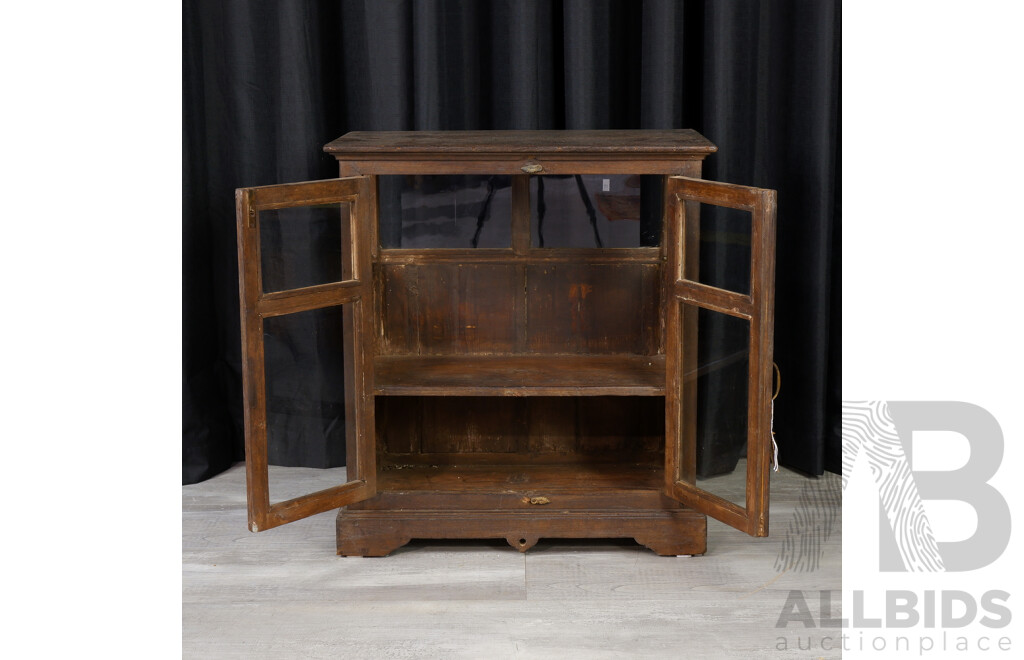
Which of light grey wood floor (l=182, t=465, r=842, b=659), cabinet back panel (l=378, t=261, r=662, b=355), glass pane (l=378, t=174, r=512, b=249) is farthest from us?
cabinet back panel (l=378, t=261, r=662, b=355)

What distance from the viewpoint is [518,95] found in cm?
338

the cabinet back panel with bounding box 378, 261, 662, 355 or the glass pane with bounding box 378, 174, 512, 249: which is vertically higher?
the glass pane with bounding box 378, 174, 512, 249

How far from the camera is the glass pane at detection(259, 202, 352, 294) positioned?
2.71 m

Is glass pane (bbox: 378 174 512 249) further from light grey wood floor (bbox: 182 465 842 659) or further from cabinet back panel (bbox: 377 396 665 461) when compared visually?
light grey wood floor (bbox: 182 465 842 659)

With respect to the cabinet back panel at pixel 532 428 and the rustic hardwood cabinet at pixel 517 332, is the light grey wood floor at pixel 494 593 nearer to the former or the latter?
the rustic hardwood cabinet at pixel 517 332

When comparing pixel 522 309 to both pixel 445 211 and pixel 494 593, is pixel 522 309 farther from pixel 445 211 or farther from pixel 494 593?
pixel 494 593

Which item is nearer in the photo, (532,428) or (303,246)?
(303,246)

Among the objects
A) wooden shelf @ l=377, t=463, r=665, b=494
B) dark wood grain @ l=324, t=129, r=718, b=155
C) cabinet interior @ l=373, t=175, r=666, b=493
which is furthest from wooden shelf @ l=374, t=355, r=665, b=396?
dark wood grain @ l=324, t=129, r=718, b=155

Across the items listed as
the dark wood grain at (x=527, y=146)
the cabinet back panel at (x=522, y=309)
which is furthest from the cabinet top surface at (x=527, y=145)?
the cabinet back panel at (x=522, y=309)

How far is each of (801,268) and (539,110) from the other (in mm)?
921

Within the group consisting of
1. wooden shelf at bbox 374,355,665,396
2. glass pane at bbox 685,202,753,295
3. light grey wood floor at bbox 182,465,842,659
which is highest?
glass pane at bbox 685,202,753,295

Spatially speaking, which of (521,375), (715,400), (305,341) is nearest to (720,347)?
→ (715,400)

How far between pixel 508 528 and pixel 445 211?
87 centimetres

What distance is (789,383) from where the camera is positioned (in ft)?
11.7
